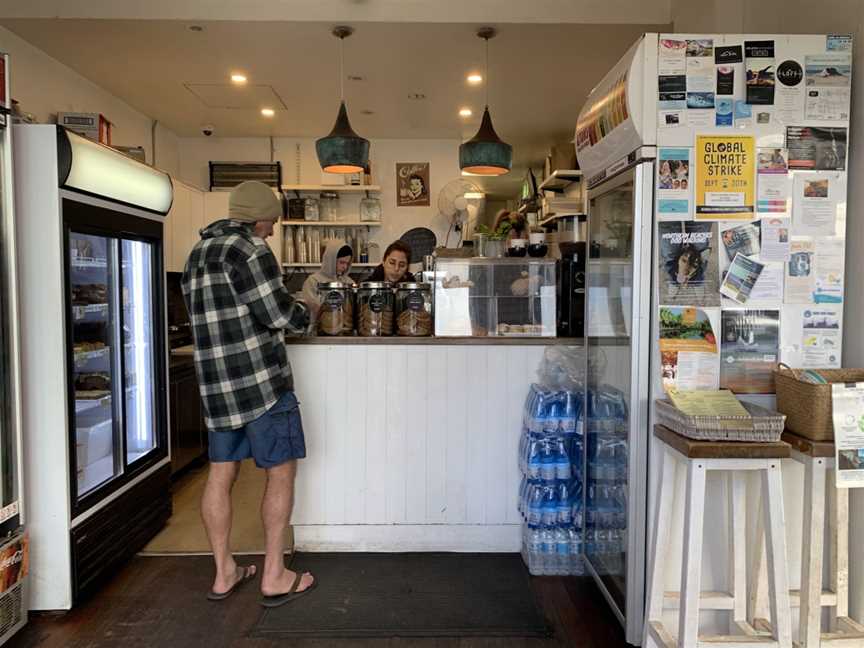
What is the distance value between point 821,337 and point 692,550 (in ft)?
2.91

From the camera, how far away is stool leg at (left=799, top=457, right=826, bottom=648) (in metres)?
1.81

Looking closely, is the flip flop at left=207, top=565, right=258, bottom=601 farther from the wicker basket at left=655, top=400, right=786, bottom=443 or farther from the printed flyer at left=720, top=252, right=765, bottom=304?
the printed flyer at left=720, top=252, right=765, bottom=304

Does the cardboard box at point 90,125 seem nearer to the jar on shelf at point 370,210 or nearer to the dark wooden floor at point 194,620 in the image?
the dark wooden floor at point 194,620

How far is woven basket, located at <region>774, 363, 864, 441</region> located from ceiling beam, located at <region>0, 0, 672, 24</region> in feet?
8.89

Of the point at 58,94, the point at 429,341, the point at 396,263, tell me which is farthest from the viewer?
the point at 58,94

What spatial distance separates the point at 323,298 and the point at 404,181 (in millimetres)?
3976

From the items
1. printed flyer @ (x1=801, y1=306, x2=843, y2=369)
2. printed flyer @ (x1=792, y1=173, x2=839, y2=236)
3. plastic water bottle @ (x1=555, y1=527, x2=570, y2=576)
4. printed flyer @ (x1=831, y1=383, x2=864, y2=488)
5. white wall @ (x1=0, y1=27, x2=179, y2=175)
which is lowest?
plastic water bottle @ (x1=555, y1=527, x2=570, y2=576)

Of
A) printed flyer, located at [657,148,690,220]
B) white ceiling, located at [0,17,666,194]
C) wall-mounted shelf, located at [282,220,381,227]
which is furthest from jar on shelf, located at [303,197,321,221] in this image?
printed flyer, located at [657,148,690,220]

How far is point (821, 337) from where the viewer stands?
207cm

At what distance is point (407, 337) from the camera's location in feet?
9.85

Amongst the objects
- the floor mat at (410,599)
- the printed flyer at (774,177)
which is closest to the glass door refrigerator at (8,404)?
the floor mat at (410,599)

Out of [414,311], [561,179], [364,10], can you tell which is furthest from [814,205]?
[561,179]

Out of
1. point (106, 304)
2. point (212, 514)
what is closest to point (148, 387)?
point (106, 304)

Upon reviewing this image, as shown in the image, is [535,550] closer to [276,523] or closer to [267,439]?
[276,523]
